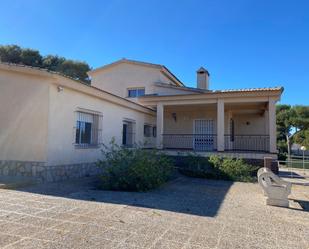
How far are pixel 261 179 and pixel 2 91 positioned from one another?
936cm

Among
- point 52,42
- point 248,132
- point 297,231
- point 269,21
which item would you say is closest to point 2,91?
point 52,42

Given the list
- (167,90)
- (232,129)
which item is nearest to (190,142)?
(232,129)

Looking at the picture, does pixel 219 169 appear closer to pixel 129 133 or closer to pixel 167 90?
pixel 129 133

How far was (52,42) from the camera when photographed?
53.4ft

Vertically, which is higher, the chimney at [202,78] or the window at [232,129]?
the chimney at [202,78]

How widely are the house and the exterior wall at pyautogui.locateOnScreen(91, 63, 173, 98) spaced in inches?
3.1

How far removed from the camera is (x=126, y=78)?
20.1m

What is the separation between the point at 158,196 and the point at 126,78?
1421 centimetres

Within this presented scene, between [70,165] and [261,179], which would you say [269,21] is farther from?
[70,165]

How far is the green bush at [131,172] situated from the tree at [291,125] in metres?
35.2

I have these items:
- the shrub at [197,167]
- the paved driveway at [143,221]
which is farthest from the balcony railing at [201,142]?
the paved driveway at [143,221]

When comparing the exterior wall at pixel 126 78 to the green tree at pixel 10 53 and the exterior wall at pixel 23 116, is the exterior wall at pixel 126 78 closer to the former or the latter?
the exterior wall at pixel 23 116

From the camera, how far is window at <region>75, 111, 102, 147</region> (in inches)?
425

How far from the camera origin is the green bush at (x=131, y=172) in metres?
8.05
